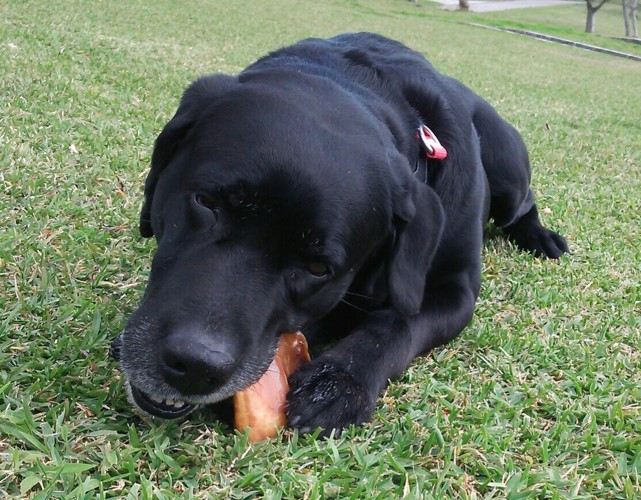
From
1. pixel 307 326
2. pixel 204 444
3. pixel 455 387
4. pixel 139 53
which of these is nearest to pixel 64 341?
pixel 204 444

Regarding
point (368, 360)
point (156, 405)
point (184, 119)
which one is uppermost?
point (184, 119)

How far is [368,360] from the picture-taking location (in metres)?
2.39

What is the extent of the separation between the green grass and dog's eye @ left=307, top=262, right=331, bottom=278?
502 millimetres

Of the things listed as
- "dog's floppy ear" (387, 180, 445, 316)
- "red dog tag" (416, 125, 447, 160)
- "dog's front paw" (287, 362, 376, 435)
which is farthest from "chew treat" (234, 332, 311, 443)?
"red dog tag" (416, 125, 447, 160)

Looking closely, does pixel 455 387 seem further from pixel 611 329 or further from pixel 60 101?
pixel 60 101

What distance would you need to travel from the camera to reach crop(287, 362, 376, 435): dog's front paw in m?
2.13

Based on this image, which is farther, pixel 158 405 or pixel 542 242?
pixel 542 242

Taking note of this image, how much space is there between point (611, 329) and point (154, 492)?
2.34 m

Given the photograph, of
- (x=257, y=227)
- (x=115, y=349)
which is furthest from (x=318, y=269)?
(x=115, y=349)

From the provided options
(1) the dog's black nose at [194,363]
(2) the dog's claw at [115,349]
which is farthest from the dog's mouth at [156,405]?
(2) the dog's claw at [115,349]

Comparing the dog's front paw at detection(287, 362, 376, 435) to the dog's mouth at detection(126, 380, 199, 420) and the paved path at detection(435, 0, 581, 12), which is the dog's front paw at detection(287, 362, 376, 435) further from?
the paved path at detection(435, 0, 581, 12)

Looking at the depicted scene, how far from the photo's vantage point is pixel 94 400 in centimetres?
204

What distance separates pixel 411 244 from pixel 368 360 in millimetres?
435

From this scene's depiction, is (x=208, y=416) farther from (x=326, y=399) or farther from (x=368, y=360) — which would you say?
(x=368, y=360)
